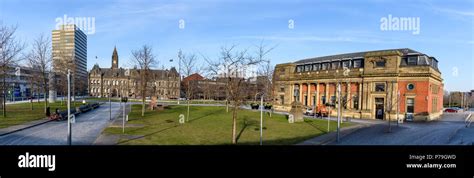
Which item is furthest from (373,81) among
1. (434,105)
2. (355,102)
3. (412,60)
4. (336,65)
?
(336,65)

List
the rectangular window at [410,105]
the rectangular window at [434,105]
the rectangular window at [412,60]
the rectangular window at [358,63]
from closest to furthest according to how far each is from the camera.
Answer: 1. the rectangular window at [412,60]
2. the rectangular window at [358,63]
3. the rectangular window at [434,105]
4. the rectangular window at [410,105]

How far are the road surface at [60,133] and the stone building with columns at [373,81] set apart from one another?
292 cm

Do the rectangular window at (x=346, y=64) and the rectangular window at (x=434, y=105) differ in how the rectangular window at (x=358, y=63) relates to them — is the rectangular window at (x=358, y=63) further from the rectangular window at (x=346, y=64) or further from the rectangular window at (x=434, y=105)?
the rectangular window at (x=434, y=105)

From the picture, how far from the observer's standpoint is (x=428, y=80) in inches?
108

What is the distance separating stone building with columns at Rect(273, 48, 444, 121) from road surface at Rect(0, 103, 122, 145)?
9.58 ft

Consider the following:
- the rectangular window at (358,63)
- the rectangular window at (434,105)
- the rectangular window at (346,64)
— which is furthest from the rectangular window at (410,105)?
the rectangular window at (346,64)

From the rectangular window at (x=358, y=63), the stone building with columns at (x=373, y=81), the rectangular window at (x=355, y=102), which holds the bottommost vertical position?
the rectangular window at (x=355, y=102)

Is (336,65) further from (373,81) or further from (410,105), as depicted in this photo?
(373,81)

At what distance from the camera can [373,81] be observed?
183 inches

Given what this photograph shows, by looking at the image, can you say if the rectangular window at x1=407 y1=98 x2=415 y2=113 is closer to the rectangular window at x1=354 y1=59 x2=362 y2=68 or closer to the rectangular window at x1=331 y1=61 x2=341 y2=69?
the rectangular window at x1=354 y1=59 x2=362 y2=68

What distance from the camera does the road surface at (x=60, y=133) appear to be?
2348mm

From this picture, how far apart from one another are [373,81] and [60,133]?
591cm
